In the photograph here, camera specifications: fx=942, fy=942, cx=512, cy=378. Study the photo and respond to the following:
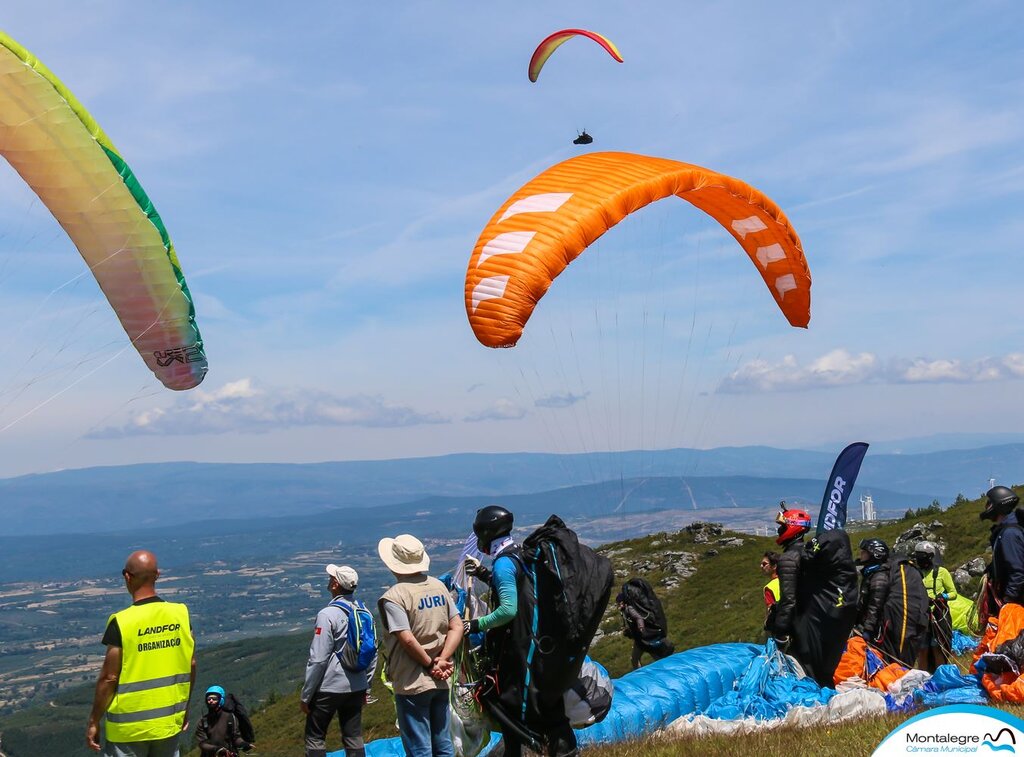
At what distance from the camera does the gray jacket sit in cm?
702

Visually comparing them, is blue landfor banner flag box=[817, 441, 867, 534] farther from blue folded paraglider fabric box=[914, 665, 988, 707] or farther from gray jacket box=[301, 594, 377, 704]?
gray jacket box=[301, 594, 377, 704]

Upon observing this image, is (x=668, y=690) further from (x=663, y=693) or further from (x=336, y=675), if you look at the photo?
(x=336, y=675)

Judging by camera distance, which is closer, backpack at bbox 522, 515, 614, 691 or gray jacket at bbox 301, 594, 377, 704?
backpack at bbox 522, 515, 614, 691

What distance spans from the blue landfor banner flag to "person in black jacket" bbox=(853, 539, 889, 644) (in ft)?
22.2

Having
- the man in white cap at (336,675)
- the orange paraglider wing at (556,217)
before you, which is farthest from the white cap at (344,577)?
the orange paraglider wing at (556,217)

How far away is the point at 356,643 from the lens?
7148 mm

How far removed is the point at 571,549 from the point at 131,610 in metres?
2.77

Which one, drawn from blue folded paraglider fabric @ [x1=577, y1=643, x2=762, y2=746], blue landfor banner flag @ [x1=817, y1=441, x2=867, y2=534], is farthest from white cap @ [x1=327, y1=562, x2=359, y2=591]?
blue landfor banner flag @ [x1=817, y1=441, x2=867, y2=534]

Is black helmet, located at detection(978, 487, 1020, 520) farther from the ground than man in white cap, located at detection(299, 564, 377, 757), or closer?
farther from the ground

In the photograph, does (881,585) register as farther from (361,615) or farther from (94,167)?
(94,167)

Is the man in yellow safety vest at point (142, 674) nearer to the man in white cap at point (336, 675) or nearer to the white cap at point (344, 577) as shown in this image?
the man in white cap at point (336, 675)

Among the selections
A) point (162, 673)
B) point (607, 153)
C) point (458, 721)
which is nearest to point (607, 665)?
point (607, 153)

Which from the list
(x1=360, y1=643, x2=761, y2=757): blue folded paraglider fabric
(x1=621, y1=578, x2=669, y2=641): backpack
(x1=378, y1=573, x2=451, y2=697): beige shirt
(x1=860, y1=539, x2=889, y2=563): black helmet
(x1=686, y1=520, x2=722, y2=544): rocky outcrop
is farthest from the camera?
(x1=686, y1=520, x2=722, y2=544): rocky outcrop

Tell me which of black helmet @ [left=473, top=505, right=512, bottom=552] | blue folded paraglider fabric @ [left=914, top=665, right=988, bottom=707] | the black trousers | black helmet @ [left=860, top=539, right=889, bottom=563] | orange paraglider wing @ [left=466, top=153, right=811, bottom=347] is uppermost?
orange paraglider wing @ [left=466, top=153, right=811, bottom=347]
